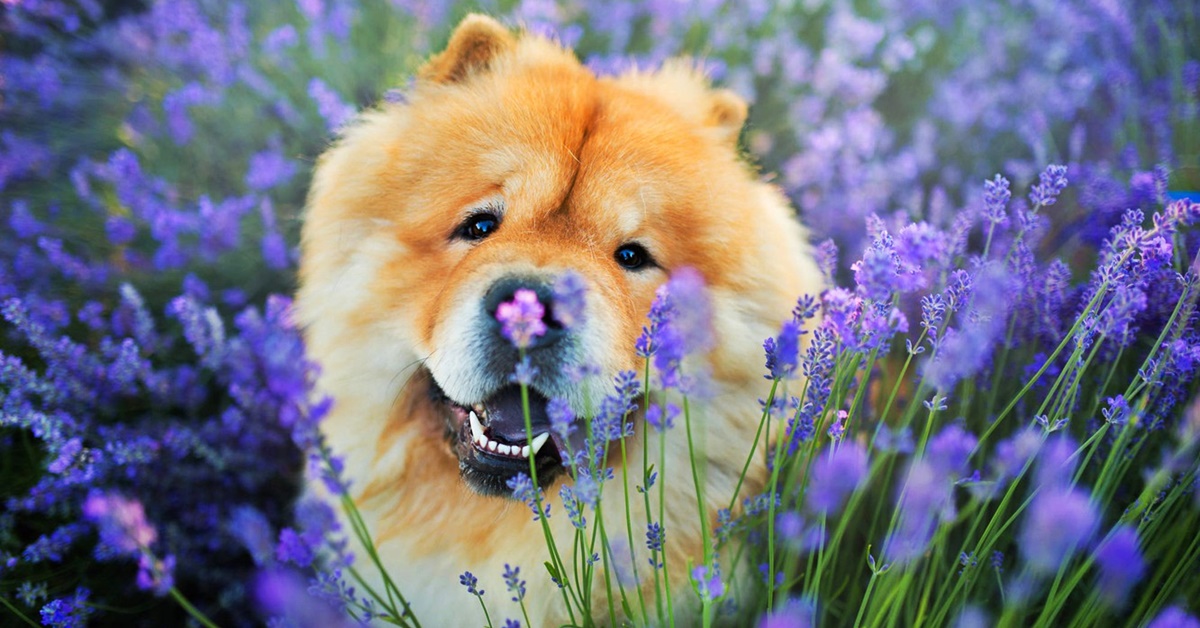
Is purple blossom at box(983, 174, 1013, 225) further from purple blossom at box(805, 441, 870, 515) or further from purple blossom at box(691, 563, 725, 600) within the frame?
purple blossom at box(691, 563, 725, 600)

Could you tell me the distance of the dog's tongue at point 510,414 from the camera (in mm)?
1453

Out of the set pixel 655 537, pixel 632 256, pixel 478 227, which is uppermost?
pixel 478 227

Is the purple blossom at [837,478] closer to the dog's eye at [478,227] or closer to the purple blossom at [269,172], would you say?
the dog's eye at [478,227]

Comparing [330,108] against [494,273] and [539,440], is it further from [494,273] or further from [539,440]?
[539,440]

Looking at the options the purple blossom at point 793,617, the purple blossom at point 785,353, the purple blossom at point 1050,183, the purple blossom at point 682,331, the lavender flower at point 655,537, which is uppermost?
the purple blossom at point 1050,183

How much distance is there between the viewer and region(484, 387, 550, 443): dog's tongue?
145cm

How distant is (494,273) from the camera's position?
1.34 meters

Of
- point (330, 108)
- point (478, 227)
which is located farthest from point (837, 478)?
point (330, 108)

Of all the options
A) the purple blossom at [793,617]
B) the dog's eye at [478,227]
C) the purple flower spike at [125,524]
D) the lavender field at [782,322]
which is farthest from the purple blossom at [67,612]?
the purple blossom at [793,617]

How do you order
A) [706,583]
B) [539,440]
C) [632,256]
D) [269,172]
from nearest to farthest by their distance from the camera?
[706,583]
[539,440]
[632,256]
[269,172]

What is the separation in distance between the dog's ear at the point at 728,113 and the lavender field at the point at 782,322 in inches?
16.0

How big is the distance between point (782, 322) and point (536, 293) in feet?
2.19

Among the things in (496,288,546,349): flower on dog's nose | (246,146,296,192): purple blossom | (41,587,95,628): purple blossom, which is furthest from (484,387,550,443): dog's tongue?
(246,146,296,192): purple blossom

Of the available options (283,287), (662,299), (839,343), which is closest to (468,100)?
(662,299)
